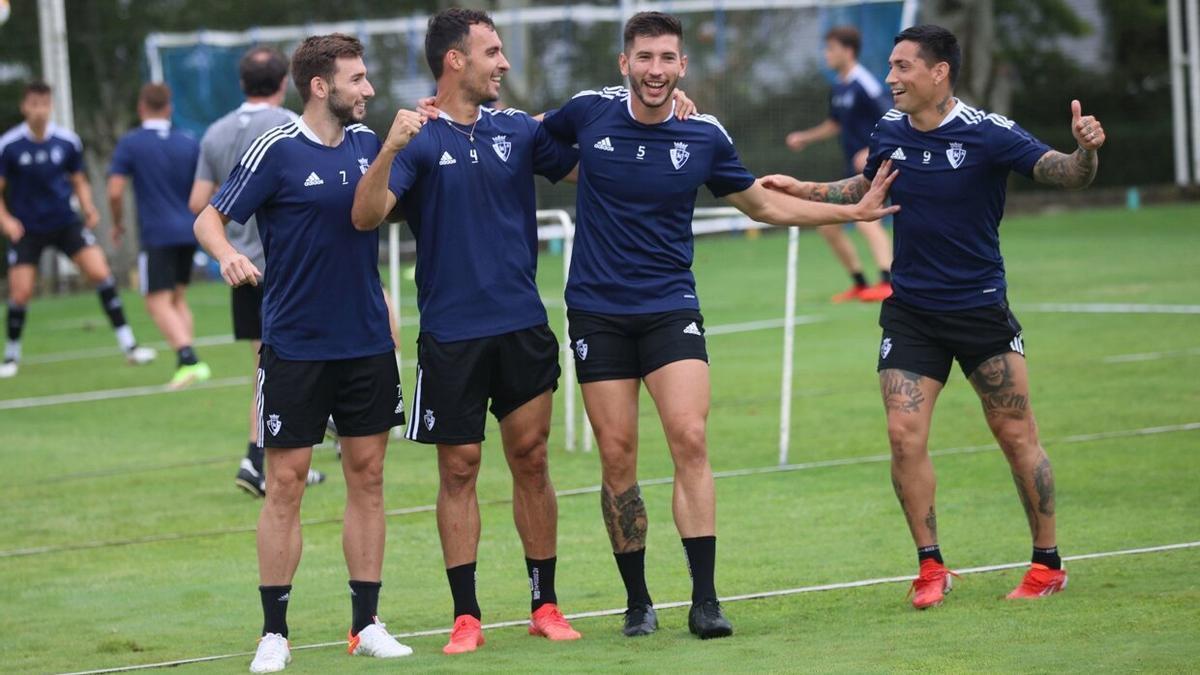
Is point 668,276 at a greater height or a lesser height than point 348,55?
lesser

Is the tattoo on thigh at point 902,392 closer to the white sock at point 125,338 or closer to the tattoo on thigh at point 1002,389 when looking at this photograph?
the tattoo on thigh at point 1002,389

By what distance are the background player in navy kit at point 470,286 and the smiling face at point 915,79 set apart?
1537 mm

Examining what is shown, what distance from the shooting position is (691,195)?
7004 mm

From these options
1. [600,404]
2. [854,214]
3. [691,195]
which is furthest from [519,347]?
[854,214]

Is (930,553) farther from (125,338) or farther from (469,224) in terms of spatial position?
(125,338)

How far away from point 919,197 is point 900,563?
1752 mm

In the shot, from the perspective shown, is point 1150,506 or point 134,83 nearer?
point 1150,506

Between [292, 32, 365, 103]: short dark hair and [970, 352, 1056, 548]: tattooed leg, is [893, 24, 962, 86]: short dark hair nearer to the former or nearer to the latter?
[970, 352, 1056, 548]: tattooed leg

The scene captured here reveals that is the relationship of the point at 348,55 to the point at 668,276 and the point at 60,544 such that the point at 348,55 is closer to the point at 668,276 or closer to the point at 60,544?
the point at 668,276

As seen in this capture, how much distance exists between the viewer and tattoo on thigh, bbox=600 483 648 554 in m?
6.96

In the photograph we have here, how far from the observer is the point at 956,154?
7.29 meters

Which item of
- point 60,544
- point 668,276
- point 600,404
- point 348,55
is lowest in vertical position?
point 60,544

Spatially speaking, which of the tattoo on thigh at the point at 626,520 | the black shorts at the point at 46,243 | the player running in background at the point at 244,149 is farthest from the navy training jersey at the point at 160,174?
the tattoo on thigh at the point at 626,520

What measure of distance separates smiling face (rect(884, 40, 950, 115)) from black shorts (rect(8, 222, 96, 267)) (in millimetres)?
12121
